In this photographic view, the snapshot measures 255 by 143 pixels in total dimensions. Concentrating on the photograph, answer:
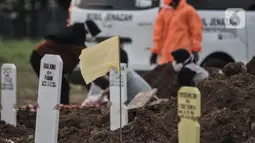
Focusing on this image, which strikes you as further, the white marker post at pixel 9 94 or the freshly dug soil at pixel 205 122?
the white marker post at pixel 9 94

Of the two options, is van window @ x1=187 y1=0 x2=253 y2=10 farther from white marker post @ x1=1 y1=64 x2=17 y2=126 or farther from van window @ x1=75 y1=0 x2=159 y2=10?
white marker post @ x1=1 y1=64 x2=17 y2=126

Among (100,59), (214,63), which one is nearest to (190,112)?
(100,59)

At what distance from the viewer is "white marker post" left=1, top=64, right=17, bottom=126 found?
35.0 feet

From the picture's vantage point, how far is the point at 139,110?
8.96 meters

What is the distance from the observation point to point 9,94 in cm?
1077

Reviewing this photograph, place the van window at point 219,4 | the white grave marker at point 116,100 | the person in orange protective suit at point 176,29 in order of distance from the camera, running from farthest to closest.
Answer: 1. the van window at point 219,4
2. the person in orange protective suit at point 176,29
3. the white grave marker at point 116,100

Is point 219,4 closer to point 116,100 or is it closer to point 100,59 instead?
point 116,100

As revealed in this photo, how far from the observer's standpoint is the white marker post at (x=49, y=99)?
778cm

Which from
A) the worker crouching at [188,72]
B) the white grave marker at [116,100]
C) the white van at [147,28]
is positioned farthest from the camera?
the white van at [147,28]

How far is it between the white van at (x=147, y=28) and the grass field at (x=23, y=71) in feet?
5.00

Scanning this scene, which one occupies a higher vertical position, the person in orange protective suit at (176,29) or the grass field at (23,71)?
the person in orange protective suit at (176,29)

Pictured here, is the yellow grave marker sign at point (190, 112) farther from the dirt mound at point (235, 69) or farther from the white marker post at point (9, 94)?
the white marker post at point (9, 94)

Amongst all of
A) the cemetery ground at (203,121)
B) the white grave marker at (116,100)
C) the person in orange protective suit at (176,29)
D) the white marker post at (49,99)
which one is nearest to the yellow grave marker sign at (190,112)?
the cemetery ground at (203,121)

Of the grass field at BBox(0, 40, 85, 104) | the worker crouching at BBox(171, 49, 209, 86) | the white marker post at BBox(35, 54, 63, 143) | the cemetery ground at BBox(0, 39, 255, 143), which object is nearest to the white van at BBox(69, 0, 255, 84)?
the grass field at BBox(0, 40, 85, 104)
